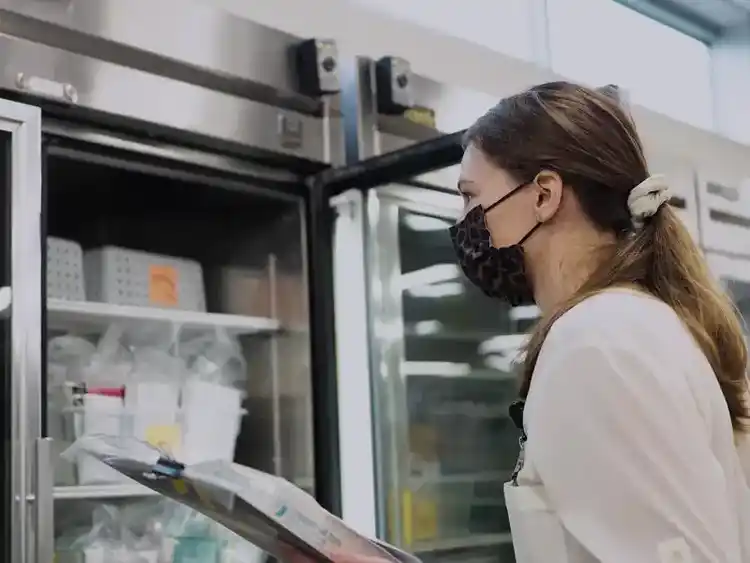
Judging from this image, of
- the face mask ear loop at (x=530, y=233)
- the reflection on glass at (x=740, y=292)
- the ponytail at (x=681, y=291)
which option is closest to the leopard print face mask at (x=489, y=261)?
the face mask ear loop at (x=530, y=233)

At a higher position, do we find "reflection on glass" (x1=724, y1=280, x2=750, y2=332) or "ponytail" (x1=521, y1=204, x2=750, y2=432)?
"reflection on glass" (x1=724, y1=280, x2=750, y2=332)

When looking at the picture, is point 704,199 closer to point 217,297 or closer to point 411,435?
point 411,435

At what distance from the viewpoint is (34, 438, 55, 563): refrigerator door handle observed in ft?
5.59

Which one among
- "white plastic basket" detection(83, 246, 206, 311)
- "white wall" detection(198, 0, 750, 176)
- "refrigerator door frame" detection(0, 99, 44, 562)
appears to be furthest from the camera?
"white wall" detection(198, 0, 750, 176)

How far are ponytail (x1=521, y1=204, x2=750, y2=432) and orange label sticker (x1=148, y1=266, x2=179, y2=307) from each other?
121 cm

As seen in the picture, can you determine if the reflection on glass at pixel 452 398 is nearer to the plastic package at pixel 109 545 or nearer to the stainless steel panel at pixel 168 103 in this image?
the stainless steel panel at pixel 168 103

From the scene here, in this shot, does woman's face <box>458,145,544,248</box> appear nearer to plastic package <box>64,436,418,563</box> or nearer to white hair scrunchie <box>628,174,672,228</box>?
white hair scrunchie <box>628,174,672,228</box>

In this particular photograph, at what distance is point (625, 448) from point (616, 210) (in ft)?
1.19

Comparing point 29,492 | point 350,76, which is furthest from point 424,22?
point 29,492

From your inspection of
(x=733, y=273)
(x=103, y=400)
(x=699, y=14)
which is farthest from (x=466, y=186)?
(x=699, y=14)

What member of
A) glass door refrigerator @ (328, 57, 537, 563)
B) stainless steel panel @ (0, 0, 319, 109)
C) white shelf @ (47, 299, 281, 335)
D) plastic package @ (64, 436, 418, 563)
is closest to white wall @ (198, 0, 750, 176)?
glass door refrigerator @ (328, 57, 537, 563)

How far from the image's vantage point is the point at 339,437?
2.29m

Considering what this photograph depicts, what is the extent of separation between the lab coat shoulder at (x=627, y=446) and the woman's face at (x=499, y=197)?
24cm

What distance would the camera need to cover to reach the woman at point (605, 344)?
41.2 inches
